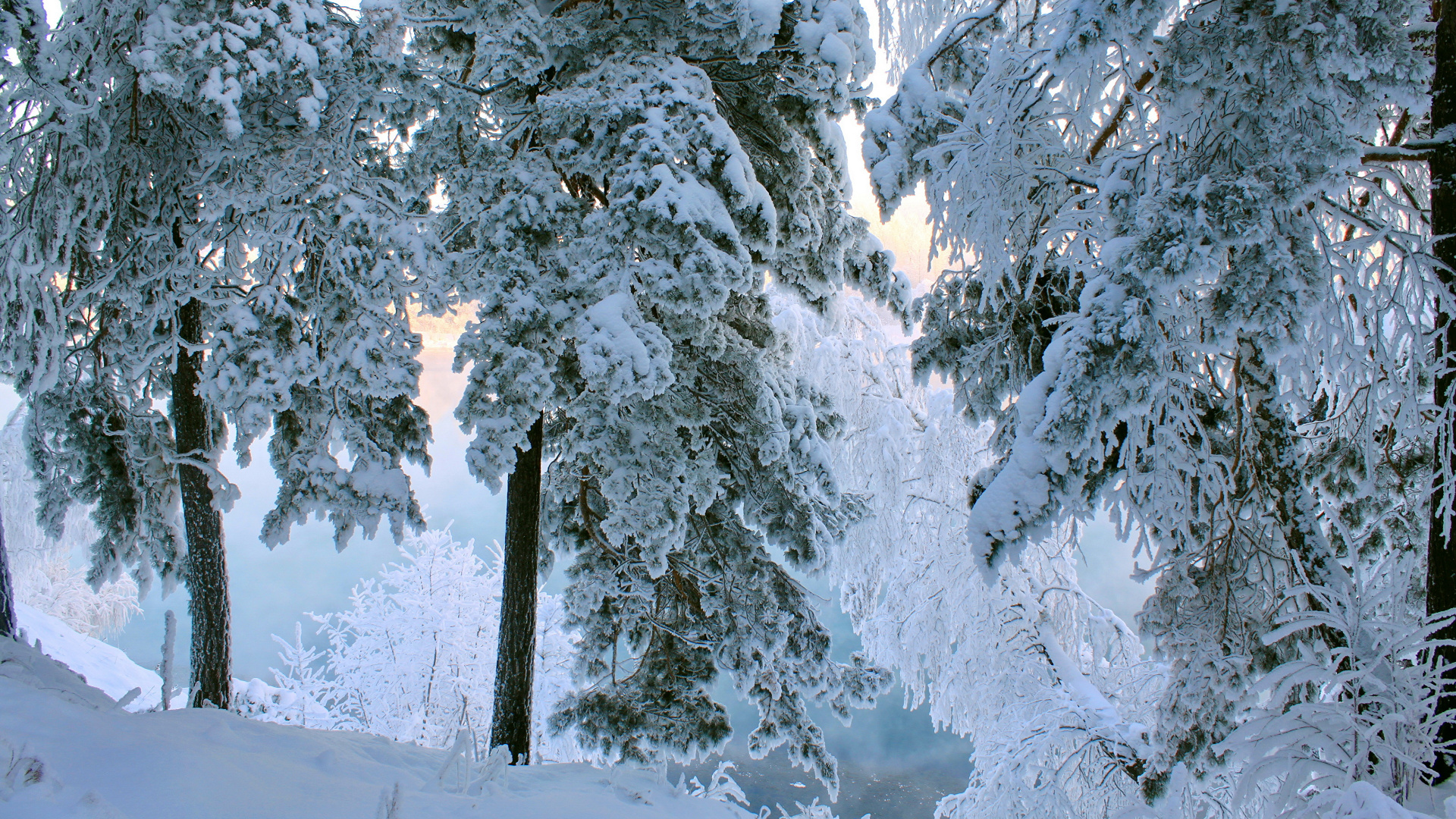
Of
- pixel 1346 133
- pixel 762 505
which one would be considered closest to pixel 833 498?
pixel 762 505

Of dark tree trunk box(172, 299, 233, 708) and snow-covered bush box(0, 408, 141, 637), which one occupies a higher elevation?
snow-covered bush box(0, 408, 141, 637)

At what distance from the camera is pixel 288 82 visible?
5539 mm

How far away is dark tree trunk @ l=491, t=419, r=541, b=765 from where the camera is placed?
6.11 metres

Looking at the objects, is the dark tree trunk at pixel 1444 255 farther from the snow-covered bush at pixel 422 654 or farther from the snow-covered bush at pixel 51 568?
the snow-covered bush at pixel 51 568

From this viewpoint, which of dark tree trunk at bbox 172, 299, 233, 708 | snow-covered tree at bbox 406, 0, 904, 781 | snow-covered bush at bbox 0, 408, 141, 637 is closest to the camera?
snow-covered tree at bbox 406, 0, 904, 781

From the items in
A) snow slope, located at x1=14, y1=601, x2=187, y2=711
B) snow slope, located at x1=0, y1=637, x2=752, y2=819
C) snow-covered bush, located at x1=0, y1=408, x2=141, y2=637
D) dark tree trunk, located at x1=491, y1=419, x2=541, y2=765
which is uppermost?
snow-covered bush, located at x1=0, y1=408, x2=141, y2=637

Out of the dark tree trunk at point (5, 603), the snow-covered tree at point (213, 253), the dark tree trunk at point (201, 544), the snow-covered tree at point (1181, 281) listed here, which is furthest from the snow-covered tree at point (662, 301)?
the dark tree trunk at point (5, 603)

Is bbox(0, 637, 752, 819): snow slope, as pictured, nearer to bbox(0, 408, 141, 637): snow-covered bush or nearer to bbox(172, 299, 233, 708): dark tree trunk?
bbox(172, 299, 233, 708): dark tree trunk

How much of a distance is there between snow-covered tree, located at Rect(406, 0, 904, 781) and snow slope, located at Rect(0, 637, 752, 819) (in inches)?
60.2

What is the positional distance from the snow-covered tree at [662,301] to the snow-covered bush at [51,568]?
15432 mm

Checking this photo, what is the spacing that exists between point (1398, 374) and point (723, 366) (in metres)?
4.27

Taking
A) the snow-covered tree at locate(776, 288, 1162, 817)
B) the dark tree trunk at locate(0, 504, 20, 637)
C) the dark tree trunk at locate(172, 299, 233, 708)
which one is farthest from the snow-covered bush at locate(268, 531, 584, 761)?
the dark tree trunk at locate(0, 504, 20, 637)

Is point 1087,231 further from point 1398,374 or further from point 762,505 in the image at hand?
point 762,505

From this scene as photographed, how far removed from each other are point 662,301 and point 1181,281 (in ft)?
9.73
